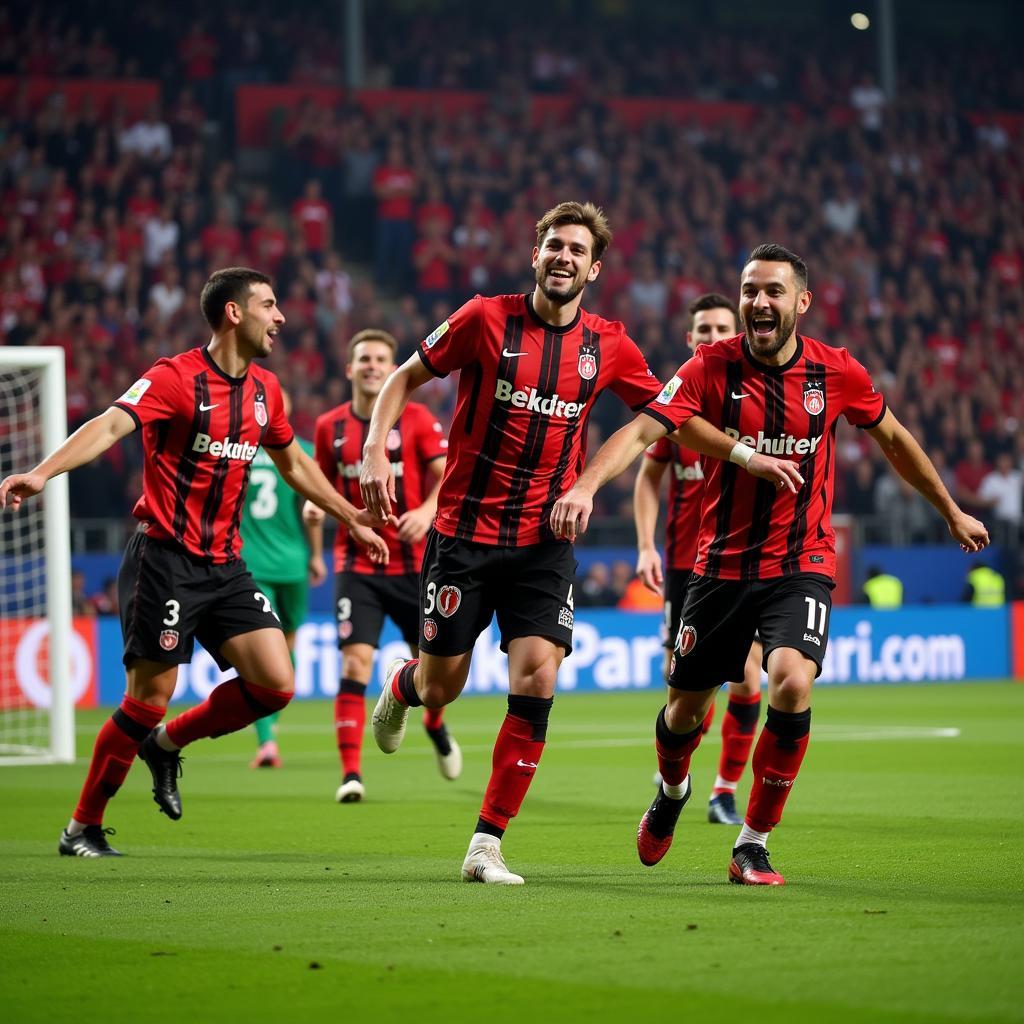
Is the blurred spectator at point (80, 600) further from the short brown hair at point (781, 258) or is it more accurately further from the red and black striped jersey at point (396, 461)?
the short brown hair at point (781, 258)

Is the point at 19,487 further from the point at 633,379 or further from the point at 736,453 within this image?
→ the point at 736,453

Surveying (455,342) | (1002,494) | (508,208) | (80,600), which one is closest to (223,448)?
(455,342)

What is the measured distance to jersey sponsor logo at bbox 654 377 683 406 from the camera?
6.48 metres

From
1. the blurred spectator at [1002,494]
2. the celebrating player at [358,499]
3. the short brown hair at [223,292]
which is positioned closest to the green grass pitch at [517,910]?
the celebrating player at [358,499]

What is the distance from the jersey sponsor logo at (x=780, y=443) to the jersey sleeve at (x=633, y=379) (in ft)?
1.38

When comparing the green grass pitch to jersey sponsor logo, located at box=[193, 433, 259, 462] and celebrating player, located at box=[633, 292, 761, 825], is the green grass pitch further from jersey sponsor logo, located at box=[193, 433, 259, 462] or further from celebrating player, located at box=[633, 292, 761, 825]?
jersey sponsor logo, located at box=[193, 433, 259, 462]

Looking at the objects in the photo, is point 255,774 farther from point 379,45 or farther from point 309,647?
point 379,45

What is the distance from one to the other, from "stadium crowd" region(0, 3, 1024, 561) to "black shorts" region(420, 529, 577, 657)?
13.0 metres

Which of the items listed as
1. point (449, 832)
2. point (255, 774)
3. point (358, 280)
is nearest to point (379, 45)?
point (358, 280)

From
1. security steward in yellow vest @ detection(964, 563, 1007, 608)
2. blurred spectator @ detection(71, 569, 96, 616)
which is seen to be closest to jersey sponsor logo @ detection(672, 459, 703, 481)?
blurred spectator @ detection(71, 569, 96, 616)

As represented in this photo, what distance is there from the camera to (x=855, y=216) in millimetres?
29203

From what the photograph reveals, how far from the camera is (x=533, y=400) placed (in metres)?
6.52

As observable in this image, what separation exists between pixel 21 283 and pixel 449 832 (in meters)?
15.4

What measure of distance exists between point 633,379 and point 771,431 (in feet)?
1.94
